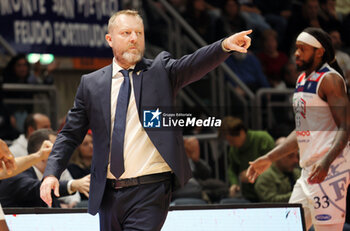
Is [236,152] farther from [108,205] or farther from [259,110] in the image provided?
[108,205]

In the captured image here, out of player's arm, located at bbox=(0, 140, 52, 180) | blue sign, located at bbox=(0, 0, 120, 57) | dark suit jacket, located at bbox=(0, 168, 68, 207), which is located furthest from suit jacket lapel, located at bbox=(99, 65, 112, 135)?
blue sign, located at bbox=(0, 0, 120, 57)

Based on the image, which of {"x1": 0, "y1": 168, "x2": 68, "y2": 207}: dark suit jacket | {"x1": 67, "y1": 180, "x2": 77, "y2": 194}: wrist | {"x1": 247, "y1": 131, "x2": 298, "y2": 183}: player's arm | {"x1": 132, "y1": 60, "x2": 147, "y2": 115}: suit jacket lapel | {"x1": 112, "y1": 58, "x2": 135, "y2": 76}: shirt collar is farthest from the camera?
{"x1": 0, "y1": 168, "x2": 68, "y2": 207}: dark suit jacket

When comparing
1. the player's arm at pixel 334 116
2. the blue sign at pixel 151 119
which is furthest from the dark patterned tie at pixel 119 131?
the player's arm at pixel 334 116

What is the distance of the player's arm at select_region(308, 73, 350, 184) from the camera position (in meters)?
5.04

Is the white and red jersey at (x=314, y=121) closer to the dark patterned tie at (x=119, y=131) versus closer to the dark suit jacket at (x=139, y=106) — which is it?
the dark suit jacket at (x=139, y=106)

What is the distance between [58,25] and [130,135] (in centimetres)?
499

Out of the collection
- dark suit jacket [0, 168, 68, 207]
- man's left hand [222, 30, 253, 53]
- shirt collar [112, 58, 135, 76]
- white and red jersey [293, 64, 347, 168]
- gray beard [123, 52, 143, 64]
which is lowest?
dark suit jacket [0, 168, 68, 207]

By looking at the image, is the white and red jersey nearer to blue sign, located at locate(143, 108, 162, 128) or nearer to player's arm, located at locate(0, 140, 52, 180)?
blue sign, located at locate(143, 108, 162, 128)

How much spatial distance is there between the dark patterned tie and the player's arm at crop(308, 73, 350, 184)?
65.4 inches

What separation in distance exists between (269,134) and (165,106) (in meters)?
3.58

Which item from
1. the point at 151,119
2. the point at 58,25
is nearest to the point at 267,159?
the point at 151,119

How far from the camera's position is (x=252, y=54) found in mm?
10641

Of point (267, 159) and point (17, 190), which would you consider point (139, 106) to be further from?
point (17, 190)

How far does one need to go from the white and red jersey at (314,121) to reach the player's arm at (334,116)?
0.16 ft
